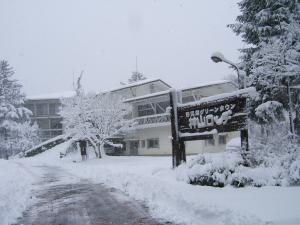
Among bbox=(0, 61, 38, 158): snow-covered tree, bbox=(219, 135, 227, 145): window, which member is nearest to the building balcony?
bbox=(219, 135, 227, 145): window

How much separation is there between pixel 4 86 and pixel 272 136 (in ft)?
130

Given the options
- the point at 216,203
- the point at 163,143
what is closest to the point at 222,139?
the point at 163,143

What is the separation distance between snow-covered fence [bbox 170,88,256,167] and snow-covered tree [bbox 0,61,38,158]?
34.0 meters

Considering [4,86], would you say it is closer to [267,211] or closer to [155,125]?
[155,125]

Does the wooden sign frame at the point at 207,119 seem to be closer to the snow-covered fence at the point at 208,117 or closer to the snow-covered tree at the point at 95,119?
the snow-covered fence at the point at 208,117

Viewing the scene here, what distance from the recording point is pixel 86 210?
8.34 metres

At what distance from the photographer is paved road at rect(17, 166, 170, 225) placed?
23.6 feet

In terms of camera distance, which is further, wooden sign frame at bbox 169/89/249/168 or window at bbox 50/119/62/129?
window at bbox 50/119/62/129

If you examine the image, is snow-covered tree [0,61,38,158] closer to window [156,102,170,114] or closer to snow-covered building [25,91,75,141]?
snow-covered building [25,91,75,141]

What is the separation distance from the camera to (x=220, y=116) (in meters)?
11.6

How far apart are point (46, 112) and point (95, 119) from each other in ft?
95.3

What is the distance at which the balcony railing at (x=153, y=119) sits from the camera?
32.6 m

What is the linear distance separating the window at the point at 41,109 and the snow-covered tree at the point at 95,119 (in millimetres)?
25475

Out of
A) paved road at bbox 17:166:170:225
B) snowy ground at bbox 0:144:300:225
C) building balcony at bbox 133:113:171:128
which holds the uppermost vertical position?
building balcony at bbox 133:113:171:128
